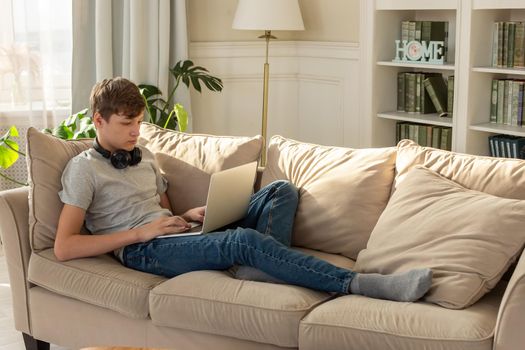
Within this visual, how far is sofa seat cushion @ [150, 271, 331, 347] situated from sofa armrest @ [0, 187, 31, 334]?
0.58 meters

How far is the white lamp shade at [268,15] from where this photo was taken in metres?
4.70

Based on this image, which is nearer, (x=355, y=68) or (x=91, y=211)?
(x=91, y=211)

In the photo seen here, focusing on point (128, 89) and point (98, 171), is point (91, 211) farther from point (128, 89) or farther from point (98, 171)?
point (128, 89)

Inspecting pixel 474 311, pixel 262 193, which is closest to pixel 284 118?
pixel 262 193

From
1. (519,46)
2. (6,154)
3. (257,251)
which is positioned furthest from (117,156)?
(519,46)

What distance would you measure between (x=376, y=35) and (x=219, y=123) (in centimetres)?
115

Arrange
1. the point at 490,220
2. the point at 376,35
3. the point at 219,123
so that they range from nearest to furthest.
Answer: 1. the point at 490,220
2. the point at 376,35
3. the point at 219,123

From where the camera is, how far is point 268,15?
4.70 m

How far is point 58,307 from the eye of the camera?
9.70ft

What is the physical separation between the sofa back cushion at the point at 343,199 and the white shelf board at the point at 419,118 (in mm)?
1493

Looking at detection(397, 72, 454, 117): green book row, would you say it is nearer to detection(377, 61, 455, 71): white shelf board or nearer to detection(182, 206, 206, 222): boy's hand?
detection(377, 61, 455, 71): white shelf board

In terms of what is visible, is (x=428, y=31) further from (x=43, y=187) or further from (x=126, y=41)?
(x=43, y=187)

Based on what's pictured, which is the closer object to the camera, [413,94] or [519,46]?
[519,46]

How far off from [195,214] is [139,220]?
21 centimetres
